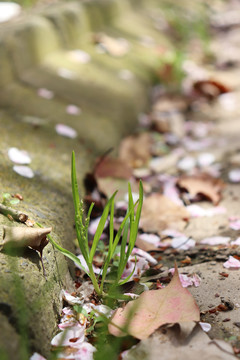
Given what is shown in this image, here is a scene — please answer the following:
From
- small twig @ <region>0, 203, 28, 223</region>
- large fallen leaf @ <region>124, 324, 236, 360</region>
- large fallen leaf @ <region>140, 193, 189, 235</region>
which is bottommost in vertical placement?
large fallen leaf @ <region>140, 193, 189, 235</region>

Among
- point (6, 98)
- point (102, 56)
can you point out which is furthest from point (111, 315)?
point (102, 56)

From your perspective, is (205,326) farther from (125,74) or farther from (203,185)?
(125,74)

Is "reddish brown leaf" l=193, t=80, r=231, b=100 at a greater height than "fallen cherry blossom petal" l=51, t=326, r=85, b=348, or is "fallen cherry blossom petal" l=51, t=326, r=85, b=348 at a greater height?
"fallen cherry blossom petal" l=51, t=326, r=85, b=348

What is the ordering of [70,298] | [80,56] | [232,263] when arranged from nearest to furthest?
[70,298]
[232,263]
[80,56]

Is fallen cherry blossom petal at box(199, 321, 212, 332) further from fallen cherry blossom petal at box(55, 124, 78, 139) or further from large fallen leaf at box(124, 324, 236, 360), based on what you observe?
fallen cherry blossom petal at box(55, 124, 78, 139)

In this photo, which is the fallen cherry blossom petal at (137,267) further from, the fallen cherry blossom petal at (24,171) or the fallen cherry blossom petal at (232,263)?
the fallen cherry blossom petal at (24,171)

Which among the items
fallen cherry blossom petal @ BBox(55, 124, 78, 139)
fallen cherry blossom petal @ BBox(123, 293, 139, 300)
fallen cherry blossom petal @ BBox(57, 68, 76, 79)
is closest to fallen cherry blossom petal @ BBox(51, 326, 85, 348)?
fallen cherry blossom petal @ BBox(123, 293, 139, 300)

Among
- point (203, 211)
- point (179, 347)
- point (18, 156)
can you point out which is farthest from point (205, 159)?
point (179, 347)
